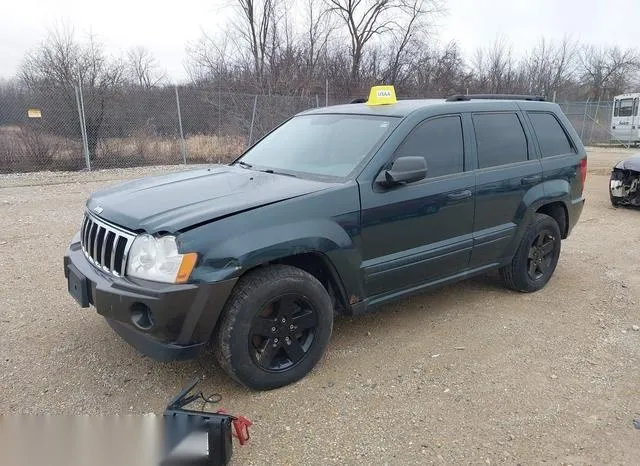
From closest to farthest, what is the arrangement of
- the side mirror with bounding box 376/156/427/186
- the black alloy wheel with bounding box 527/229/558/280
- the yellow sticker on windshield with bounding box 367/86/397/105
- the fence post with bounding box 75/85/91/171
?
the side mirror with bounding box 376/156/427/186
the yellow sticker on windshield with bounding box 367/86/397/105
the black alloy wheel with bounding box 527/229/558/280
the fence post with bounding box 75/85/91/171

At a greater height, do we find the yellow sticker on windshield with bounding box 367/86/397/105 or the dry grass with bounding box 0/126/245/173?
the yellow sticker on windshield with bounding box 367/86/397/105

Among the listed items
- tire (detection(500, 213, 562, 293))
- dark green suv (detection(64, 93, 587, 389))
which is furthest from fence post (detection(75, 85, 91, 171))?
tire (detection(500, 213, 562, 293))

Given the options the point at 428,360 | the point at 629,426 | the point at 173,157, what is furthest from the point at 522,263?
the point at 173,157

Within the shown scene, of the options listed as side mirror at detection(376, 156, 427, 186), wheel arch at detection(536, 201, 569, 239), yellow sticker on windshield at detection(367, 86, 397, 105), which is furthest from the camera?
wheel arch at detection(536, 201, 569, 239)

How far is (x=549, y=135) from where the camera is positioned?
15.5ft

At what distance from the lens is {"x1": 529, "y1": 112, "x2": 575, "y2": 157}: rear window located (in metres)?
4.64

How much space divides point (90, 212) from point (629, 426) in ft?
11.5

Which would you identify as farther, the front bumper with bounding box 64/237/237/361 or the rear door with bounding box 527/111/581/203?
the rear door with bounding box 527/111/581/203

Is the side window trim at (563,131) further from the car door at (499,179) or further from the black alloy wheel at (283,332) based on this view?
the black alloy wheel at (283,332)

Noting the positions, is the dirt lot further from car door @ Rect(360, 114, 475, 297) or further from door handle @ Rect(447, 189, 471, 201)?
door handle @ Rect(447, 189, 471, 201)

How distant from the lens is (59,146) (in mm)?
12781

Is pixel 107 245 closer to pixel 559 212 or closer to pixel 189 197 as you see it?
pixel 189 197

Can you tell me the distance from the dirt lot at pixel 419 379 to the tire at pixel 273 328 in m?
0.15

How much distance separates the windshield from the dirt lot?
1.31 m
